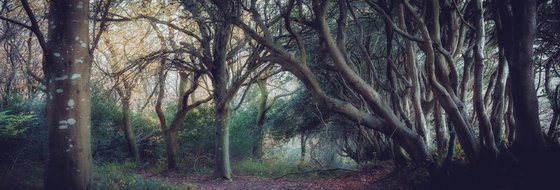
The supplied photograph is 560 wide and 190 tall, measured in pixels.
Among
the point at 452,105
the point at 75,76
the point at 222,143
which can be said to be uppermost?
the point at 75,76

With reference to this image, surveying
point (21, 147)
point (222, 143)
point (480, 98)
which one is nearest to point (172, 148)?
point (222, 143)

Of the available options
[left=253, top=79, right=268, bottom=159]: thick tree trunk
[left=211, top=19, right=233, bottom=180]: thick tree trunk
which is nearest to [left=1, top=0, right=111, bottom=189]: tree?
[left=211, top=19, right=233, bottom=180]: thick tree trunk

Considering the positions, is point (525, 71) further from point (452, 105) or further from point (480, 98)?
point (452, 105)

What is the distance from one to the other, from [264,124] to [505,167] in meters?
14.3

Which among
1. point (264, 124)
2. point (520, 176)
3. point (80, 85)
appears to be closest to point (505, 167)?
point (520, 176)

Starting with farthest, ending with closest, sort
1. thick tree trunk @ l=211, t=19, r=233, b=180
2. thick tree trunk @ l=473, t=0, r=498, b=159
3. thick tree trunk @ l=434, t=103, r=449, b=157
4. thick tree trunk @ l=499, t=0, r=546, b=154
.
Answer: thick tree trunk @ l=211, t=19, r=233, b=180
thick tree trunk @ l=434, t=103, r=449, b=157
thick tree trunk @ l=473, t=0, r=498, b=159
thick tree trunk @ l=499, t=0, r=546, b=154

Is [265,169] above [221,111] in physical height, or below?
below

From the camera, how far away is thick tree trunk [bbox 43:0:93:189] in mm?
5480

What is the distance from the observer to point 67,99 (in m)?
5.51

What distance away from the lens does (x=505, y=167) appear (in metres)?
5.41

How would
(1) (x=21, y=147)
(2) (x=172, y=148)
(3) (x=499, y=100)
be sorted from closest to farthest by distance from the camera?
(3) (x=499, y=100) → (1) (x=21, y=147) → (2) (x=172, y=148)

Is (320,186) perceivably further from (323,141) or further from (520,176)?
(323,141)

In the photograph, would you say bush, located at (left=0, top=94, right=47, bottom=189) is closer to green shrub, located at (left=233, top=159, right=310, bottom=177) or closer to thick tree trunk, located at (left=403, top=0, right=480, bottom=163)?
green shrub, located at (left=233, top=159, right=310, bottom=177)

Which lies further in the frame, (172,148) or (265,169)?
(265,169)
